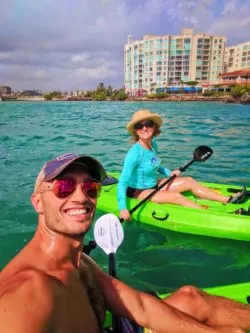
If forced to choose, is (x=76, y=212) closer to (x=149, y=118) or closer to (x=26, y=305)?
(x=26, y=305)

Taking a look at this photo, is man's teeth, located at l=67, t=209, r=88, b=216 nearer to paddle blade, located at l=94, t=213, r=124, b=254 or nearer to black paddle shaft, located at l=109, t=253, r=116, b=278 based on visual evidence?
black paddle shaft, located at l=109, t=253, r=116, b=278

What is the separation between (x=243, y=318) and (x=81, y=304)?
4.58 ft

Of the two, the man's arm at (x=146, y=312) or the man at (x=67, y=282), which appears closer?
the man at (x=67, y=282)

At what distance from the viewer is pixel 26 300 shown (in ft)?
4.55

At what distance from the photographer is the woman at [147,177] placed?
211 inches

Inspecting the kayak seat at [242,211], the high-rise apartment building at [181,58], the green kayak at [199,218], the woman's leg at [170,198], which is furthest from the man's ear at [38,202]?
the high-rise apartment building at [181,58]

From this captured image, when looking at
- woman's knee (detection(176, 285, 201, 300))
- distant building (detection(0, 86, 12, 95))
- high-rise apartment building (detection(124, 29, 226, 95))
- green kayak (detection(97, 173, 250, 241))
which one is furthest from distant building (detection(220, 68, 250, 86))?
distant building (detection(0, 86, 12, 95))

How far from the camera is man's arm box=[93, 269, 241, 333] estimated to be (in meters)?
2.29

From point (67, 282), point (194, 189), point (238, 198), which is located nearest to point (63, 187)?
point (67, 282)

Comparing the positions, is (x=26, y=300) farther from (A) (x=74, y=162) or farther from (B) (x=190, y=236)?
(B) (x=190, y=236)

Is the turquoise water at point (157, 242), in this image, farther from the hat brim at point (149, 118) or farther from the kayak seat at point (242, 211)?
the hat brim at point (149, 118)

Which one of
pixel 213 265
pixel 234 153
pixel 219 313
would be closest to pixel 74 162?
pixel 219 313

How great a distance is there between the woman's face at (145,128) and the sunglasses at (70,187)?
3.40 m

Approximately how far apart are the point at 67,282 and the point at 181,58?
11796 centimetres
